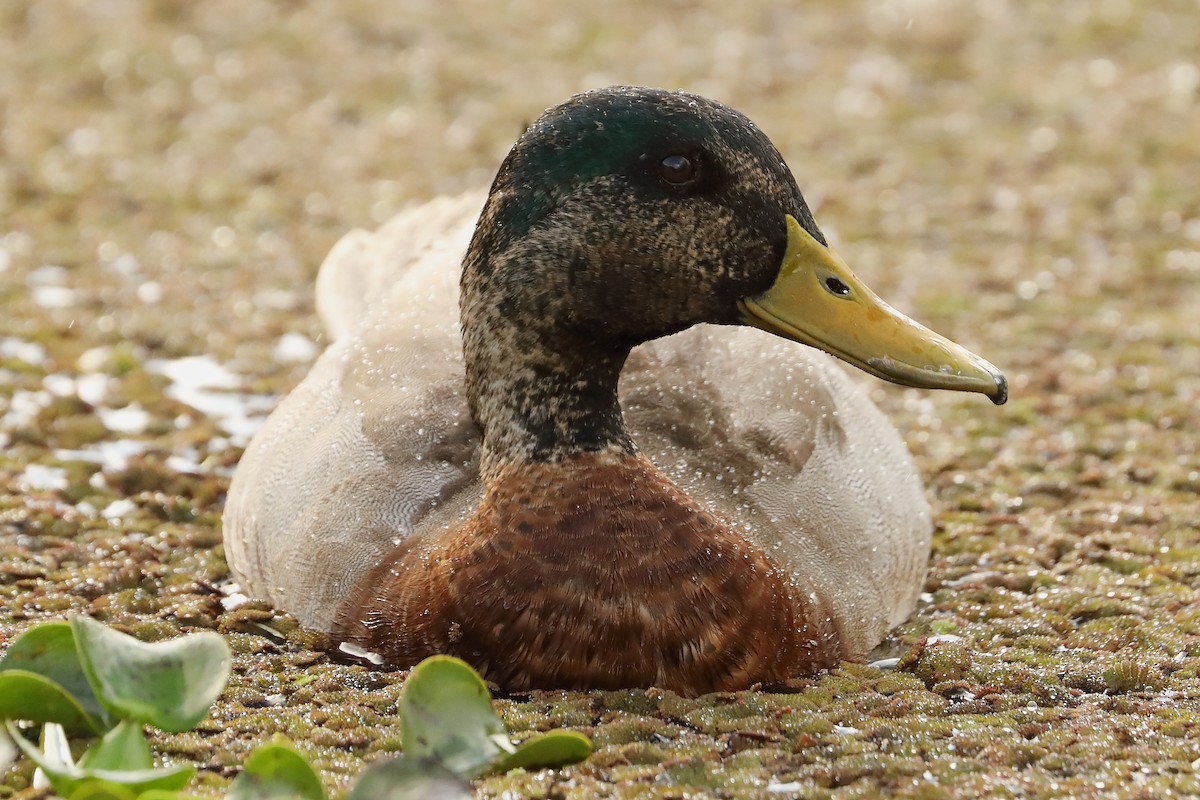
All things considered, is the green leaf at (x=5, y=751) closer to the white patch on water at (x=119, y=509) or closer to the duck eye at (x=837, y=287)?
the white patch on water at (x=119, y=509)

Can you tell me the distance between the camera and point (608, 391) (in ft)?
13.4

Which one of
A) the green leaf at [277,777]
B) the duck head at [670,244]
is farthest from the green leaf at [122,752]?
the duck head at [670,244]

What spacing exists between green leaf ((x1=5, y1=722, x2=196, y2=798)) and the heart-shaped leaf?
439 mm

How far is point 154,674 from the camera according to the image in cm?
354

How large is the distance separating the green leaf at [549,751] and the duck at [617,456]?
32 cm

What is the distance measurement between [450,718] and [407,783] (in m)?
0.27

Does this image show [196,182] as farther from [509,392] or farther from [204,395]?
[509,392]

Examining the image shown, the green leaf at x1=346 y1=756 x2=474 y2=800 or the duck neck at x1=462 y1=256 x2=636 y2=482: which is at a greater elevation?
the duck neck at x1=462 y1=256 x2=636 y2=482

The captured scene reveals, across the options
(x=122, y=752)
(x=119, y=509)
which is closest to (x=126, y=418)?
(x=119, y=509)

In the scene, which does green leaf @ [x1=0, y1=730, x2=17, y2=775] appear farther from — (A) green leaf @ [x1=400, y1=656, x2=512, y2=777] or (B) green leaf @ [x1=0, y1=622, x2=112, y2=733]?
(A) green leaf @ [x1=400, y1=656, x2=512, y2=777]

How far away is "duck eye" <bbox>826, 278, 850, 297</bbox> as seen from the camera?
3.95 m

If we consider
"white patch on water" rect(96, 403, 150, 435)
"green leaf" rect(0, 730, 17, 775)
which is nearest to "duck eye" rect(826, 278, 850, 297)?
"green leaf" rect(0, 730, 17, 775)

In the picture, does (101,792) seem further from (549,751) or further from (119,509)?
(119,509)

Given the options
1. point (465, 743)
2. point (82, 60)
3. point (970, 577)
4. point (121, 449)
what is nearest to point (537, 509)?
point (465, 743)
